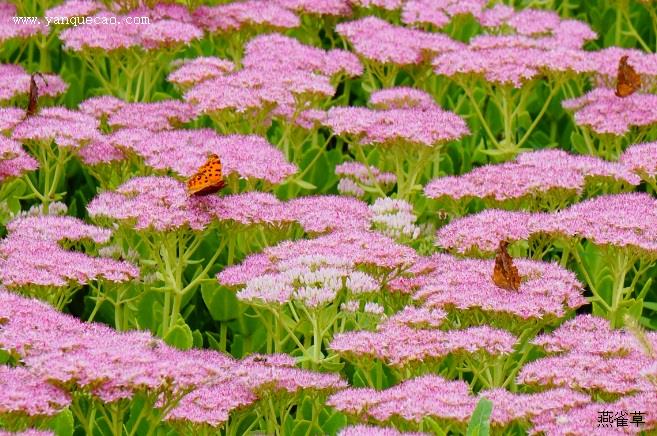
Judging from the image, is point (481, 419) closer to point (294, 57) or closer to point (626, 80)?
point (626, 80)

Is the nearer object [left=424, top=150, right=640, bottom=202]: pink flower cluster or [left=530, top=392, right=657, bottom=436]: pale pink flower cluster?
[left=530, top=392, right=657, bottom=436]: pale pink flower cluster

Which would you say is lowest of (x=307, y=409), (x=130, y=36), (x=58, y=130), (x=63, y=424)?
(x=307, y=409)

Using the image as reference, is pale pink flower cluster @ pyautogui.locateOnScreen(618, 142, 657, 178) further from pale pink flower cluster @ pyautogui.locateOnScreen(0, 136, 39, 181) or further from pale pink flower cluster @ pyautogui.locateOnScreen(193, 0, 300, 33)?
pale pink flower cluster @ pyautogui.locateOnScreen(0, 136, 39, 181)

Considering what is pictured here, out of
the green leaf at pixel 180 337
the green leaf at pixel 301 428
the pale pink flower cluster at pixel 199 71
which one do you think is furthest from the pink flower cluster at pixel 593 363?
the pale pink flower cluster at pixel 199 71

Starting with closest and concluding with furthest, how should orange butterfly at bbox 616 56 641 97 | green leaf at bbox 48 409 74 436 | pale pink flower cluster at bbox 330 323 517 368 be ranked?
1. pale pink flower cluster at bbox 330 323 517 368
2. green leaf at bbox 48 409 74 436
3. orange butterfly at bbox 616 56 641 97

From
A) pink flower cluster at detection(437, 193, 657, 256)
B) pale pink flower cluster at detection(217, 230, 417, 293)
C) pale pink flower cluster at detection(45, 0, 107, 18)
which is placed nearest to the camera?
pale pink flower cluster at detection(217, 230, 417, 293)

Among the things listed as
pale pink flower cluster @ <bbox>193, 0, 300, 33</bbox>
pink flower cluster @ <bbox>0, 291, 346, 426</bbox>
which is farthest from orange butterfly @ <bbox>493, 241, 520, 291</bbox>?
pale pink flower cluster @ <bbox>193, 0, 300, 33</bbox>

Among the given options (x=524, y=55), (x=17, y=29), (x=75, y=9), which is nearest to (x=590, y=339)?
(x=524, y=55)

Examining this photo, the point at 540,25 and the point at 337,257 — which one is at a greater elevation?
the point at 540,25
